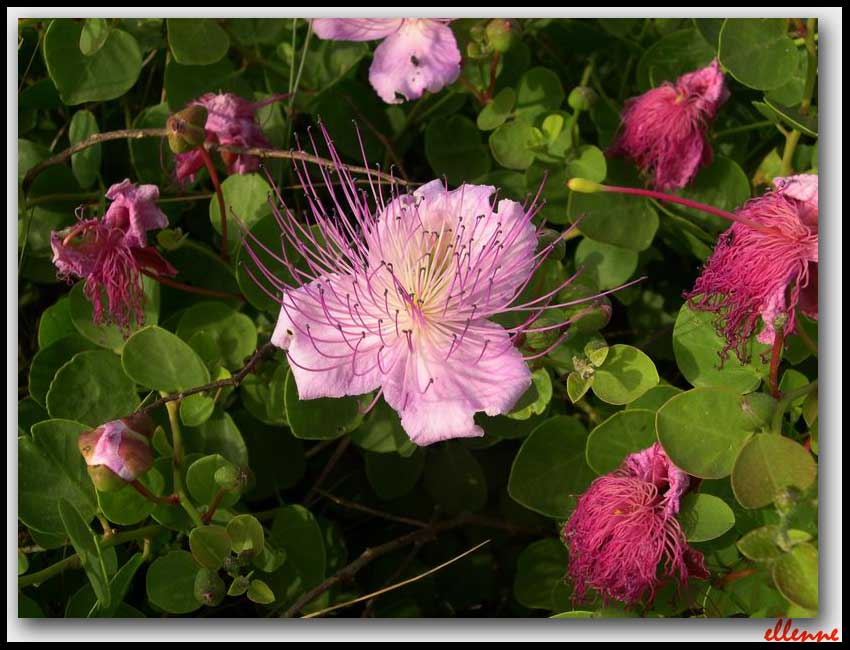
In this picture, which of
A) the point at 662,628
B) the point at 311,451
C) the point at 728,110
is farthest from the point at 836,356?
the point at 311,451

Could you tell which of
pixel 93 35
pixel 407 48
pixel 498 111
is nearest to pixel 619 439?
pixel 498 111

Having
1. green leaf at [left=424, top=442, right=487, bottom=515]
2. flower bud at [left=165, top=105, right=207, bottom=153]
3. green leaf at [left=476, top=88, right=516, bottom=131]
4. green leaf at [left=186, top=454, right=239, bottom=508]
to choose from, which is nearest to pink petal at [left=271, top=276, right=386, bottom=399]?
green leaf at [left=186, top=454, right=239, bottom=508]

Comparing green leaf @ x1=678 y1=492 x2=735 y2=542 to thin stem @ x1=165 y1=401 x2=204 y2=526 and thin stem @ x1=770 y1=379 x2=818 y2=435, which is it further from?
thin stem @ x1=165 y1=401 x2=204 y2=526

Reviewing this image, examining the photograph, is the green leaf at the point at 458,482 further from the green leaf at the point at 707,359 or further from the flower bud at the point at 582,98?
the flower bud at the point at 582,98

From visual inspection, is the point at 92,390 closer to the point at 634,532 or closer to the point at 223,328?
the point at 223,328

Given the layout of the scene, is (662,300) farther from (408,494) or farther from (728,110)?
(408,494)

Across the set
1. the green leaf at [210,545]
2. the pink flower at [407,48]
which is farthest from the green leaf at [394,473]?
the pink flower at [407,48]
